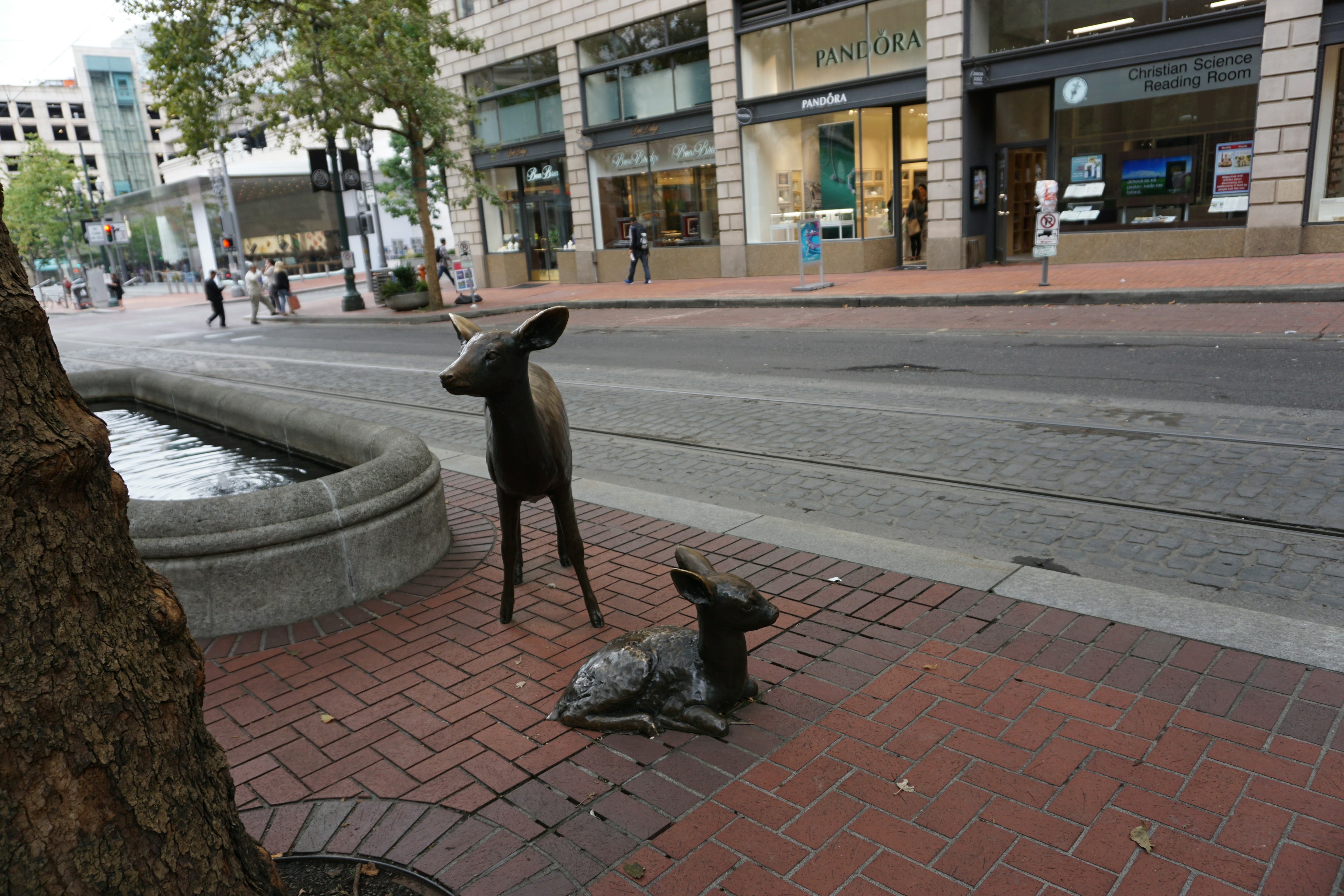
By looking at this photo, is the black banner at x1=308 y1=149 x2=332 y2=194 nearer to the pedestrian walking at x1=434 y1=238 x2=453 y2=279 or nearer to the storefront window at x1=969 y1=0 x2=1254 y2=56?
the pedestrian walking at x1=434 y1=238 x2=453 y2=279

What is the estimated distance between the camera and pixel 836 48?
22500 mm

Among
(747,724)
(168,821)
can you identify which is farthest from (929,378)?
(168,821)

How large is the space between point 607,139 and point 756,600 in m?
26.3

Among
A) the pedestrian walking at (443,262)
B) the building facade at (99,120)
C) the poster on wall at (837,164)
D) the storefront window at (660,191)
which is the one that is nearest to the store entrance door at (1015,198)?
the poster on wall at (837,164)

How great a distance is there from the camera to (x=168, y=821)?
206 cm

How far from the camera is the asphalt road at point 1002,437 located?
530 centimetres

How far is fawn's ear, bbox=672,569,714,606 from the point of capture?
134 inches

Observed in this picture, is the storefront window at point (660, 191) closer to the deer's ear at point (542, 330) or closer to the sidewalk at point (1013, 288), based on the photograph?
the sidewalk at point (1013, 288)

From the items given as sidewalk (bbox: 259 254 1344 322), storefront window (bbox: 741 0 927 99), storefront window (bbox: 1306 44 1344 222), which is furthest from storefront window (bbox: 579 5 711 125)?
storefront window (bbox: 1306 44 1344 222)

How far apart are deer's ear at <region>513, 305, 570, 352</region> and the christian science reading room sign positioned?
58.6 feet

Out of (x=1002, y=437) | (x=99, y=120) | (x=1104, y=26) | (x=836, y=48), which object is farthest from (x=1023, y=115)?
(x=99, y=120)

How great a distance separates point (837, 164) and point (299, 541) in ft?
68.2

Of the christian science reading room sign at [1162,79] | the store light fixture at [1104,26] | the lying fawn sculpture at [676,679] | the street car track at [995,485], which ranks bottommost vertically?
the street car track at [995,485]

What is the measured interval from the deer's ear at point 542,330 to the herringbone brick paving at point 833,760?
149 centimetres
